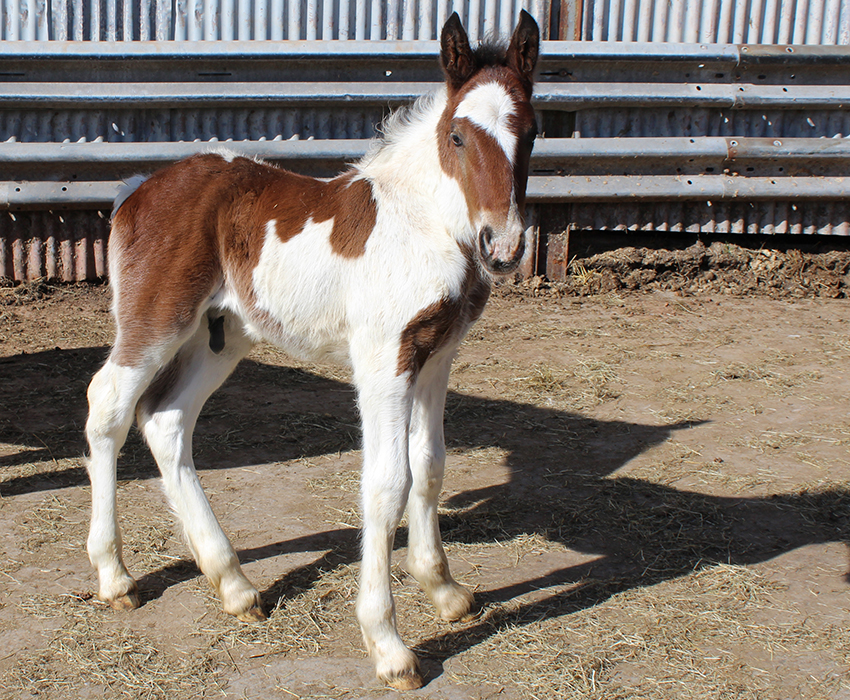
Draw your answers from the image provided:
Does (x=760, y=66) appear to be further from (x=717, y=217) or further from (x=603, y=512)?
(x=603, y=512)

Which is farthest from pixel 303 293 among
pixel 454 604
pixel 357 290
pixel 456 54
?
pixel 454 604

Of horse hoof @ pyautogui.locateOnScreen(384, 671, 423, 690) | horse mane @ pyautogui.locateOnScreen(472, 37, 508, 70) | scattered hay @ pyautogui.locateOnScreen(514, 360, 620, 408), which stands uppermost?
horse mane @ pyautogui.locateOnScreen(472, 37, 508, 70)

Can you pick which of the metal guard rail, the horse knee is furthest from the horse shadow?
the metal guard rail

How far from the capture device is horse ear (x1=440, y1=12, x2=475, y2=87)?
2.83 m

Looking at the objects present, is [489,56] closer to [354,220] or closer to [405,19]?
[354,220]

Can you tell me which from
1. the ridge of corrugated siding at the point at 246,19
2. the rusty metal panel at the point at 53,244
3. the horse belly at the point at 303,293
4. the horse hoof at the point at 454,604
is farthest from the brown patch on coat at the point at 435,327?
the rusty metal panel at the point at 53,244

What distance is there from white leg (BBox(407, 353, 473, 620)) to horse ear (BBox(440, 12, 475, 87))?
103 cm

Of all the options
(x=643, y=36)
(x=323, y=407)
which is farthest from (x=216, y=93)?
(x=643, y=36)

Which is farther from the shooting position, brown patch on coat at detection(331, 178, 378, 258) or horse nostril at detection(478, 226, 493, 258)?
brown patch on coat at detection(331, 178, 378, 258)

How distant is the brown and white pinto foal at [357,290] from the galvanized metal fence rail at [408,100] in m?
4.01

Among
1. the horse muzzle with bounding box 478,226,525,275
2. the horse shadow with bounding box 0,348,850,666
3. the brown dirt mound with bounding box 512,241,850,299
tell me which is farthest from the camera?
the brown dirt mound with bounding box 512,241,850,299

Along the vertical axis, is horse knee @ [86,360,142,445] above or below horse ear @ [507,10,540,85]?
below

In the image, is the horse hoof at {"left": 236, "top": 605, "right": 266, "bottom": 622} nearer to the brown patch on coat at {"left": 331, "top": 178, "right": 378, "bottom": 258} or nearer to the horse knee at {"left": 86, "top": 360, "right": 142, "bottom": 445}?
the horse knee at {"left": 86, "top": 360, "right": 142, "bottom": 445}

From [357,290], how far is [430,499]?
936mm
